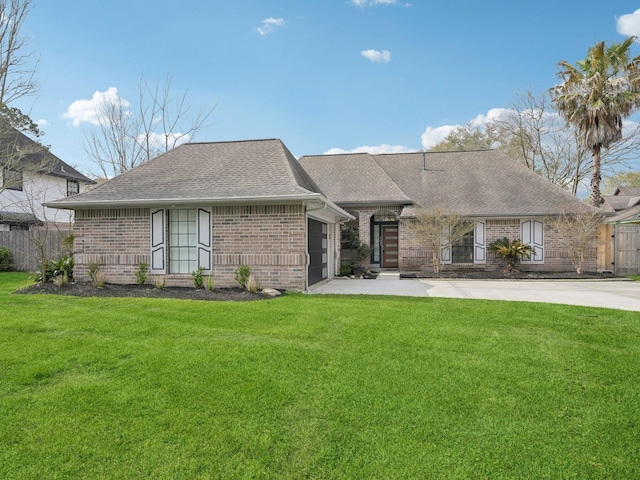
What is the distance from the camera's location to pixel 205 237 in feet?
34.5

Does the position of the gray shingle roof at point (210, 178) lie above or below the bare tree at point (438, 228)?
above

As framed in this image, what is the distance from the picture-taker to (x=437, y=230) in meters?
14.8

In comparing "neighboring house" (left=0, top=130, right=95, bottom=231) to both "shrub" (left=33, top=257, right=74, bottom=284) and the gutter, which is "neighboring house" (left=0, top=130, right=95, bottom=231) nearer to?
"shrub" (left=33, top=257, right=74, bottom=284)

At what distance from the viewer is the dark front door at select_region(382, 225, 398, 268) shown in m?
18.2

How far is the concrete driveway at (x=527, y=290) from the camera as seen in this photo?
29.6 feet

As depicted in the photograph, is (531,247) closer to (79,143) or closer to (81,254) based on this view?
(81,254)

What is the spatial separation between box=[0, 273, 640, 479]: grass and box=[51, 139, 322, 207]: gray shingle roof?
4236 millimetres

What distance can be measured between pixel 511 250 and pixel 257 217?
9.98 meters

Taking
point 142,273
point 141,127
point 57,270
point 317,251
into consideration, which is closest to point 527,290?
point 317,251

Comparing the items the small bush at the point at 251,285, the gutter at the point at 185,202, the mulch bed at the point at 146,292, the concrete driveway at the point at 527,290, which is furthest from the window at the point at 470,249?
the mulch bed at the point at 146,292

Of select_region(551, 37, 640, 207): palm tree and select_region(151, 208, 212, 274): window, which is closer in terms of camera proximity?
select_region(151, 208, 212, 274): window

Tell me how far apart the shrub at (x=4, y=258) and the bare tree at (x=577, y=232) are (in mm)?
22299

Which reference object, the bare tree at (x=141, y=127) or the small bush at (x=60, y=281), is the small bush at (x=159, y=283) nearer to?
the small bush at (x=60, y=281)

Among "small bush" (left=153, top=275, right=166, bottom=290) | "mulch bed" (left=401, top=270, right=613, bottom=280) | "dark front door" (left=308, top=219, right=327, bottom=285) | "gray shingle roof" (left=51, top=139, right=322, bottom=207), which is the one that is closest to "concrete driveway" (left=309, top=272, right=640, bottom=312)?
"dark front door" (left=308, top=219, right=327, bottom=285)
